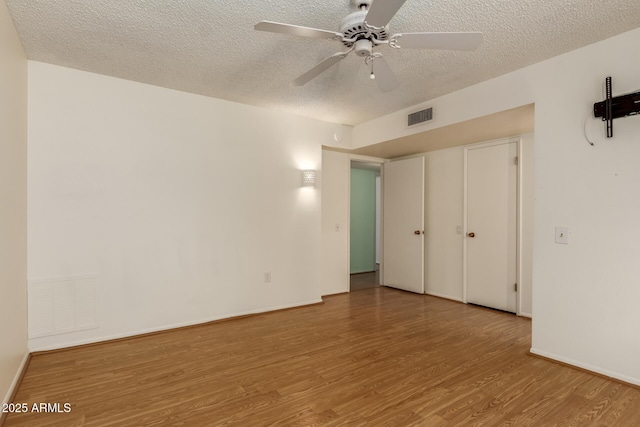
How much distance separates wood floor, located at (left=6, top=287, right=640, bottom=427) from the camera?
198cm

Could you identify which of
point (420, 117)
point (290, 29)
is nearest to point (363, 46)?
point (290, 29)

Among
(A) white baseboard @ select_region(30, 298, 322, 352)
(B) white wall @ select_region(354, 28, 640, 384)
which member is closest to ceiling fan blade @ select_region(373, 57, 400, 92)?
(B) white wall @ select_region(354, 28, 640, 384)

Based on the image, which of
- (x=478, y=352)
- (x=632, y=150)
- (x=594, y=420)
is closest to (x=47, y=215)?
(x=478, y=352)

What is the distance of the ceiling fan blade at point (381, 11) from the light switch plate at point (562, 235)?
222cm

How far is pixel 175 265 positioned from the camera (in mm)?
3480

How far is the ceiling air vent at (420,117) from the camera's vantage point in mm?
3707

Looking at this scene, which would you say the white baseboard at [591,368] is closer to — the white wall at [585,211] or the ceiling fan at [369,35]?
the white wall at [585,211]

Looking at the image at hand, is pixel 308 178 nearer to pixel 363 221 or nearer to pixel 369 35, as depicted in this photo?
pixel 369 35

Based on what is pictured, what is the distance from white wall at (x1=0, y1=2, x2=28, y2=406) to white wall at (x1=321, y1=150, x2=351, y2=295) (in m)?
3.36

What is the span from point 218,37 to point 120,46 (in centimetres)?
83

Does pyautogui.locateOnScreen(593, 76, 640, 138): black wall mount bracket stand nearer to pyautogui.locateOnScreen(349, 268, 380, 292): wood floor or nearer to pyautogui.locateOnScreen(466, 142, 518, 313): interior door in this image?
pyautogui.locateOnScreen(466, 142, 518, 313): interior door

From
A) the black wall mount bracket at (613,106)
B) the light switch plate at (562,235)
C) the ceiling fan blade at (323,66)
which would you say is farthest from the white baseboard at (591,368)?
the ceiling fan blade at (323,66)

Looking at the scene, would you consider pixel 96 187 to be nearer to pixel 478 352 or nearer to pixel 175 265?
pixel 175 265

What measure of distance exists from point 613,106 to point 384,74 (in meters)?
1.68
